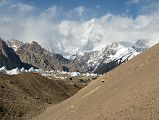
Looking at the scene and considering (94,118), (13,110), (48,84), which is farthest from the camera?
(48,84)

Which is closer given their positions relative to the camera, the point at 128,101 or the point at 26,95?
the point at 128,101

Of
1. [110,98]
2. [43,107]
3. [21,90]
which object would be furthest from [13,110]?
[110,98]

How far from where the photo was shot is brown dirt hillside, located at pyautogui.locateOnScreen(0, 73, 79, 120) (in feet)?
194

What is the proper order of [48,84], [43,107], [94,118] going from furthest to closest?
[48,84] < [43,107] < [94,118]

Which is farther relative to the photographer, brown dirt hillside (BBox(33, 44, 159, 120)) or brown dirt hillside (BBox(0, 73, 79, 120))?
brown dirt hillside (BBox(0, 73, 79, 120))

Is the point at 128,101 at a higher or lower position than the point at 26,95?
lower

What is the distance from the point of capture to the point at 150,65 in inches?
1895

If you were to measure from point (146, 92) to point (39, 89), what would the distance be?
49.2 meters

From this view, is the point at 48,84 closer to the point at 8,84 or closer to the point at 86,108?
the point at 8,84

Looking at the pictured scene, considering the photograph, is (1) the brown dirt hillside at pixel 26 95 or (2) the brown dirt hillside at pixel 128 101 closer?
(2) the brown dirt hillside at pixel 128 101

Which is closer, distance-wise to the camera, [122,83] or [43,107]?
[122,83]

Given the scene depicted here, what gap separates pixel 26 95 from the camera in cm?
7319

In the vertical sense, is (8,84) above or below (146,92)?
above

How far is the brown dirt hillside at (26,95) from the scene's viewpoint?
59062mm
